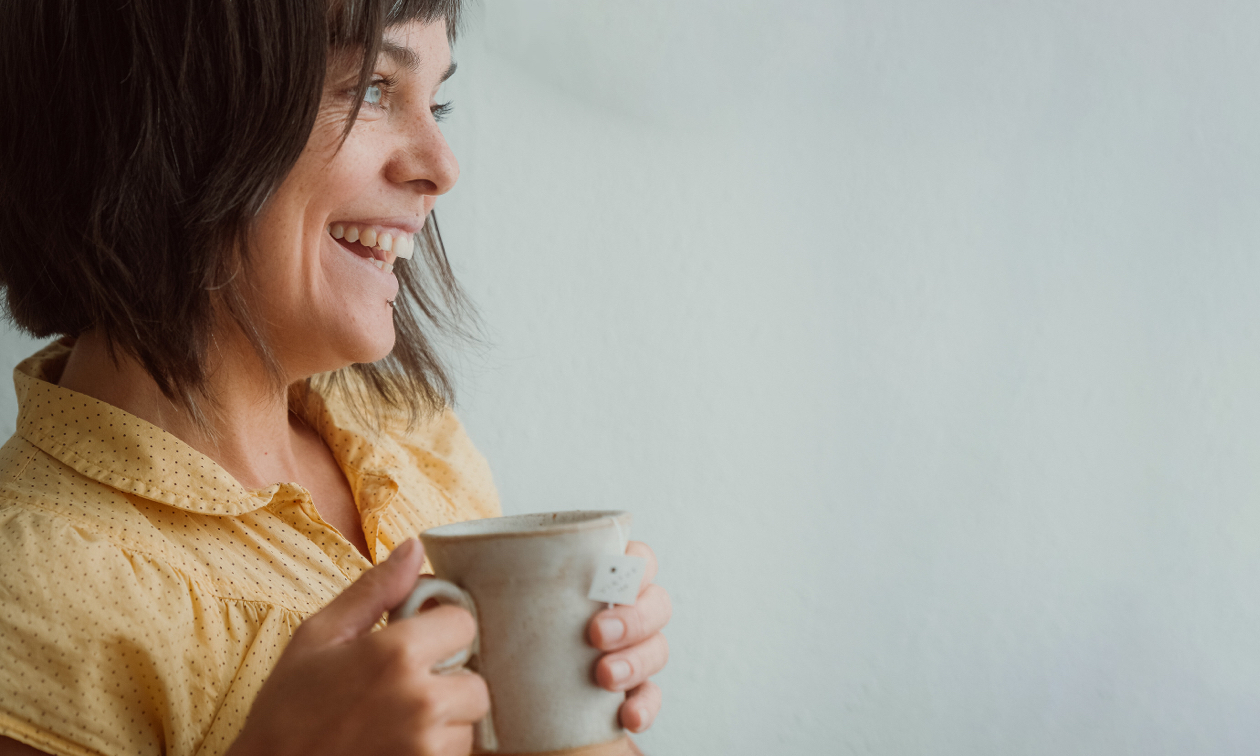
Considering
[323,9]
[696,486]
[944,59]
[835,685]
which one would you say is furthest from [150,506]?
[944,59]

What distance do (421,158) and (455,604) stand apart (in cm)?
45

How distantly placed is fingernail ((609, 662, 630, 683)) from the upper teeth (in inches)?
18.2

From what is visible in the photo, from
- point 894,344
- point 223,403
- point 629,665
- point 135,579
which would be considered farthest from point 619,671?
point 894,344

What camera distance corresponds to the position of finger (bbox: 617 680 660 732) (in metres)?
0.55

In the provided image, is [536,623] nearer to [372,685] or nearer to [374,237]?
[372,685]

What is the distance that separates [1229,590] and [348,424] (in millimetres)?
1146

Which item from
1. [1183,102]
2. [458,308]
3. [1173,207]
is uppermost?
[1183,102]

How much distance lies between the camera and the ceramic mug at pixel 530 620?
0.52 meters

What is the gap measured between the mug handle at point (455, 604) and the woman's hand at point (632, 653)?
0.07 metres

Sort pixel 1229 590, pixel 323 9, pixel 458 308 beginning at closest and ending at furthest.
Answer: pixel 323 9, pixel 458 308, pixel 1229 590

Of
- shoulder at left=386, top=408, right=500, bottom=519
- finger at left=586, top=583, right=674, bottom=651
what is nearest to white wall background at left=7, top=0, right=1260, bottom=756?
shoulder at left=386, top=408, right=500, bottom=519

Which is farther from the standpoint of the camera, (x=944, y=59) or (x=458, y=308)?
(x=944, y=59)

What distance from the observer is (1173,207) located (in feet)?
4.05

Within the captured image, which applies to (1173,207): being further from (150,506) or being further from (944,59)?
(150,506)
